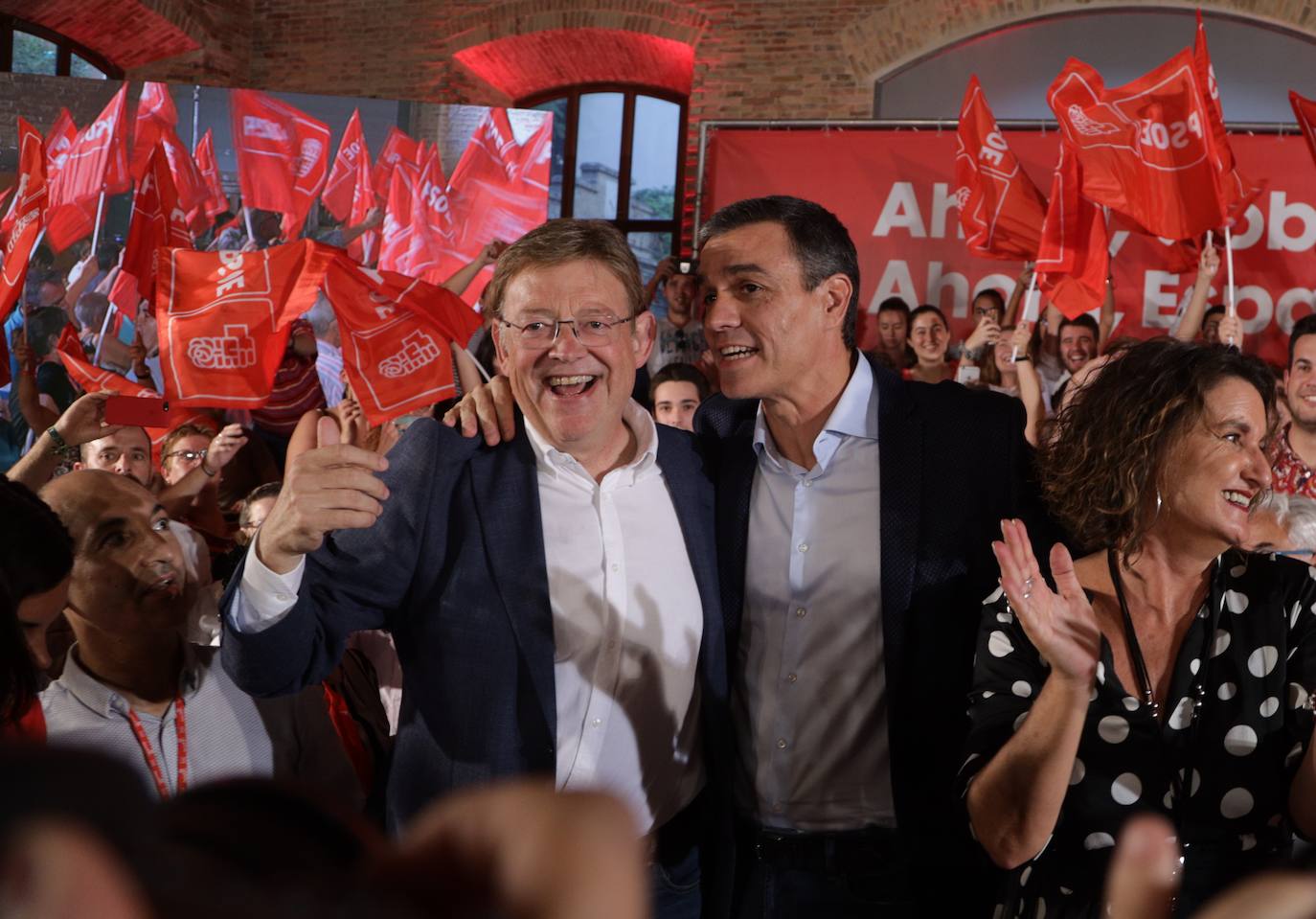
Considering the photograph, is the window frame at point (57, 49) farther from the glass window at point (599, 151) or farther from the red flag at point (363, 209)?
the glass window at point (599, 151)

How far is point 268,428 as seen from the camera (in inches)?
289

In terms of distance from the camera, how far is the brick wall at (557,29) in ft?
31.6

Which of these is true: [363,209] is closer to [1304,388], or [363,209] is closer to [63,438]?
[63,438]

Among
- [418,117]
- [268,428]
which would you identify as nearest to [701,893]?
[268,428]

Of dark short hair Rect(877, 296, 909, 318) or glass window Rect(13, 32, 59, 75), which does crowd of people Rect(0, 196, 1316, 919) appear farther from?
glass window Rect(13, 32, 59, 75)

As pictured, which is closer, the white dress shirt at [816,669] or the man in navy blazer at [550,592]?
the man in navy blazer at [550,592]

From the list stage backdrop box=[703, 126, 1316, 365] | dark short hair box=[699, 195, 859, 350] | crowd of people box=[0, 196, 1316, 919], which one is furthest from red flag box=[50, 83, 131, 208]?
dark short hair box=[699, 195, 859, 350]

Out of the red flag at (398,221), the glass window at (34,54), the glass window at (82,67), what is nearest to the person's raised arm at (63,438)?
the red flag at (398,221)

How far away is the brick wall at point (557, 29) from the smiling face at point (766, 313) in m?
7.10

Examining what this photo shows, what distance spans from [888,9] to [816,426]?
8144 mm

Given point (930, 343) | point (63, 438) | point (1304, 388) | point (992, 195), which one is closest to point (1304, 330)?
point (1304, 388)

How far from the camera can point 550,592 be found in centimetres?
208

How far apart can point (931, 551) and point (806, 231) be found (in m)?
0.71

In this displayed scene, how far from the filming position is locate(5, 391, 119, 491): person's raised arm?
11.1 feet
